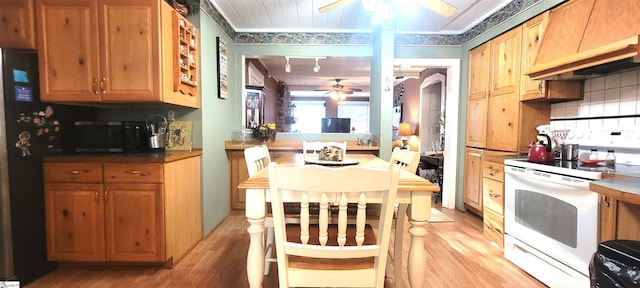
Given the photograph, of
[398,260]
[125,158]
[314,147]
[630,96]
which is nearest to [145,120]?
[125,158]

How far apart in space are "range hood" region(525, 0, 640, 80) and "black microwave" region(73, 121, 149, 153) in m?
3.24

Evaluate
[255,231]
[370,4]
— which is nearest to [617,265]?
[255,231]

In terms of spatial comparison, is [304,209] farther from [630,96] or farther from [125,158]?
[630,96]

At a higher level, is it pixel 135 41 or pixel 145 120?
pixel 135 41

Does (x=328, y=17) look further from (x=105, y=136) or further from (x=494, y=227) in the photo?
(x=494, y=227)

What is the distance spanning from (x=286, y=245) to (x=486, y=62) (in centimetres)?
315

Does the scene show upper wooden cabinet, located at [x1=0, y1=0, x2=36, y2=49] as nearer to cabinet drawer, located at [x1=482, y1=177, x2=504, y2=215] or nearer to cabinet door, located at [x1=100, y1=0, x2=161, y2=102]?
cabinet door, located at [x1=100, y1=0, x2=161, y2=102]

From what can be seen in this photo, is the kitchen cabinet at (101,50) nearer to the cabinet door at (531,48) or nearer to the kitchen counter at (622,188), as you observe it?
the kitchen counter at (622,188)

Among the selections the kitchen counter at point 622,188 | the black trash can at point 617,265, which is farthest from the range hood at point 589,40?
the black trash can at point 617,265

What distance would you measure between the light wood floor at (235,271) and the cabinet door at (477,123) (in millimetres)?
1159

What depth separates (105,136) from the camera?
228cm

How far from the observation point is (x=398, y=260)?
1.79 meters

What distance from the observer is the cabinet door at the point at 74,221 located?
6.58 ft

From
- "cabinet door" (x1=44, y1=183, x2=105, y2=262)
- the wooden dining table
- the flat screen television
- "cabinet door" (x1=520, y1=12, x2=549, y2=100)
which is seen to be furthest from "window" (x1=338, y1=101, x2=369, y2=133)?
the wooden dining table
